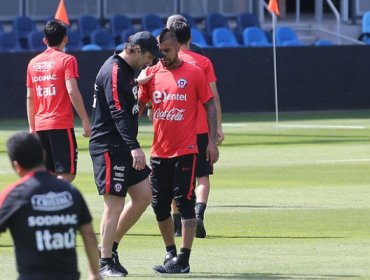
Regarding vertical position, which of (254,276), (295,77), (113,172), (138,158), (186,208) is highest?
(138,158)

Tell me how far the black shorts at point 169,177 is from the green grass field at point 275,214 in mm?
565

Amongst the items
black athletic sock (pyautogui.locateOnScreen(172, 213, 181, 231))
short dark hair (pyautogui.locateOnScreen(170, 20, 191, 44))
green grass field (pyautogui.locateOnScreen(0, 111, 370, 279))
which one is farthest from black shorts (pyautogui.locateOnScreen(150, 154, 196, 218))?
black athletic sock (pyautogui.locateOnScreen(172, 213, 181, 231))

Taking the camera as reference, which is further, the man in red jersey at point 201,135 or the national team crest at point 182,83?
the man in red jersey at point 201,135

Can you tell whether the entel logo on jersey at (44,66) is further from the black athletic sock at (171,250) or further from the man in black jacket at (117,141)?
the black athletic sock at (171,250)

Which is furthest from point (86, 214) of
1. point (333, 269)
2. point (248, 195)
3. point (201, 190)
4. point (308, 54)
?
point (308, 54)

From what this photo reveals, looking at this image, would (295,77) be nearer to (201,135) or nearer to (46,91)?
(201,135)

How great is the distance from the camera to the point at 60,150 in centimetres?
1179

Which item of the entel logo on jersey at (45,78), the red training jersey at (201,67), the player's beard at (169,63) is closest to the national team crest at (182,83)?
the player's beard at (169,63)

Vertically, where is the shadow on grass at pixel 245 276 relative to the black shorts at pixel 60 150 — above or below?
below

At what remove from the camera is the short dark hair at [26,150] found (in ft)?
20.5

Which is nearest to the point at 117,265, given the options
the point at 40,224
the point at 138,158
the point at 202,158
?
the point at 138,158

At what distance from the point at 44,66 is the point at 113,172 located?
2.08 metres

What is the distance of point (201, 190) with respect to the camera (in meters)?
12.6

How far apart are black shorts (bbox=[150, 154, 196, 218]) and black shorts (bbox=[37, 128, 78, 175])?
148cm
